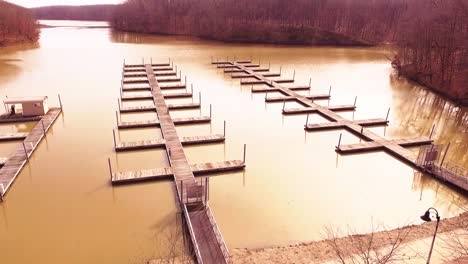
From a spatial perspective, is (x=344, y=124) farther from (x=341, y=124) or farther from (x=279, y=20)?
(x=279, y=20)

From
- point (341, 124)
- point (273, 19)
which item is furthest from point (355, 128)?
point (273, 19)

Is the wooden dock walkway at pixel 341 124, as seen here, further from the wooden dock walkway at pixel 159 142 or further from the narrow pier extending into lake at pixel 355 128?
the wooden dock walkway at pixel 159 142

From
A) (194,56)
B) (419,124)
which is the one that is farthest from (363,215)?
(194,56)

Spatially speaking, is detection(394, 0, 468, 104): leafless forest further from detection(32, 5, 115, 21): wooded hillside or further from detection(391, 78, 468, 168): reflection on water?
detection(32, 5, 115, 21): wooded hillside

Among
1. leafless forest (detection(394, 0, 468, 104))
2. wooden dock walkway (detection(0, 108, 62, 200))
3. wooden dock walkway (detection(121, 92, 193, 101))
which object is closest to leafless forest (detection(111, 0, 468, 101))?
leafless forest (detection(394, 0, 468, 104))

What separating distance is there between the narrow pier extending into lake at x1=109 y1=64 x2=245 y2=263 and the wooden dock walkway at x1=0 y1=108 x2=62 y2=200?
4.17 metres

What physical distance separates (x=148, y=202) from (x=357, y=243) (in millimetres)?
8017

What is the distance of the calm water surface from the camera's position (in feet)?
39.1

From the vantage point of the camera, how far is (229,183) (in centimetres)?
1530

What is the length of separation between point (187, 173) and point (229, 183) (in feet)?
6.44

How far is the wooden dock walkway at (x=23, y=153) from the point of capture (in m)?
14.7

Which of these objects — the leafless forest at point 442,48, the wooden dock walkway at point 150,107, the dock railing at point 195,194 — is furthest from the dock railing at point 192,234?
the leafless forest at point 442,48

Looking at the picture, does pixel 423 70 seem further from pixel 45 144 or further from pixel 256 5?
pixel 256 5

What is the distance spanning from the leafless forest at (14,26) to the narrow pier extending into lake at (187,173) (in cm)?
4587
